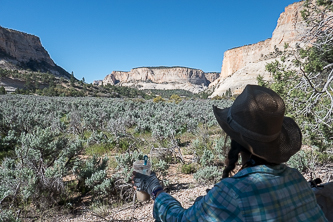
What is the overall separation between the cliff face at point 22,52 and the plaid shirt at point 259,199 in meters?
88.4

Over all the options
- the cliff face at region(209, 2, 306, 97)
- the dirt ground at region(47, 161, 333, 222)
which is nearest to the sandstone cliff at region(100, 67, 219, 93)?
the cliff face at region(209, 2, 306, 97)

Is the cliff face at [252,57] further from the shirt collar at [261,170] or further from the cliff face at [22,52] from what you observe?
the cliff face at [22,52]

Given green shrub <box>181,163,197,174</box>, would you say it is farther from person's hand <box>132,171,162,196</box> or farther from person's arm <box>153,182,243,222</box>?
person's arm <box>153,182,243,222</box>

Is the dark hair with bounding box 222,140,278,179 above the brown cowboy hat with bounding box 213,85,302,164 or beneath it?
beneath

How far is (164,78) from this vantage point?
176500mm

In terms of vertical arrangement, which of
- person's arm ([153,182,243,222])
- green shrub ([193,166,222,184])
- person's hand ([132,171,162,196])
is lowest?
green shrub ([193,166,222,184])

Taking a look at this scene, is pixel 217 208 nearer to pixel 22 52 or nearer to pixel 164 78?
pixel 22 52

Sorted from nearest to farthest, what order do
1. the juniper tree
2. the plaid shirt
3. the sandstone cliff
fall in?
1. the plaid shirt
2. the juniper tree
3. the sandstone cliff

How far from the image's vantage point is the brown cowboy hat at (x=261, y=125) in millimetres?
1133

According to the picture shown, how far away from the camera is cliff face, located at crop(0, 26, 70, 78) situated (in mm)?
81787

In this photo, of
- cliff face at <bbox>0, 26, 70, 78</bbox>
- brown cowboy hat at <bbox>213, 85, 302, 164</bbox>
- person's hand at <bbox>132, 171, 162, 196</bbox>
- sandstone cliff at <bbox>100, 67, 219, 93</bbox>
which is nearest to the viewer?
brown cowboy hat at <bbox>213, 85, 302, 164</bbox>

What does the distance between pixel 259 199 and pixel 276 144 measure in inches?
12.5

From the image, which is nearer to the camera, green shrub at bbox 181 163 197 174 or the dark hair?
the dark hair

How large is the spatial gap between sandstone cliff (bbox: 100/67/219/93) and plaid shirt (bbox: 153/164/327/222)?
6199 inches
